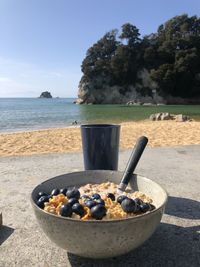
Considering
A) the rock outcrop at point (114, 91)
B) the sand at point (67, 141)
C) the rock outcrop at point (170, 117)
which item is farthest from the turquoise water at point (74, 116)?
the rock outcrop at point (114, 91)

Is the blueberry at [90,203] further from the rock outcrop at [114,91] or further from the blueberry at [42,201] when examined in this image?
the rock outcrop at [114,91]

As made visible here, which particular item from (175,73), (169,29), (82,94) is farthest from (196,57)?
(82,94)

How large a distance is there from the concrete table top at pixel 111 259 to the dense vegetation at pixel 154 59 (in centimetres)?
6112

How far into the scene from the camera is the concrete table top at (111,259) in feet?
8.25

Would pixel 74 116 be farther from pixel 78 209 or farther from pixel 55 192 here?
pixel 78 209

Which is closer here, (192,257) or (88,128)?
(192,257)

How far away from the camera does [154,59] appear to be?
69875 mm

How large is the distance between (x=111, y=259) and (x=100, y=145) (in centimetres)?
157

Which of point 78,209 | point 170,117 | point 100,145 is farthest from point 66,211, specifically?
point 170,117

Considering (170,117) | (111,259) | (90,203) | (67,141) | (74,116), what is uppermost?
(90,203)

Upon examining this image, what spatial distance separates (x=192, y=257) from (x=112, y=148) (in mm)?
1627

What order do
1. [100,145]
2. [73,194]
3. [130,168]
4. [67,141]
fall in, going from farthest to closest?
[67,141] < [100,145] < [130,168] < [73,194]

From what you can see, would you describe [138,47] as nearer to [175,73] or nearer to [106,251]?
[175,73]

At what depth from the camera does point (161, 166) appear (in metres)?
5.67
